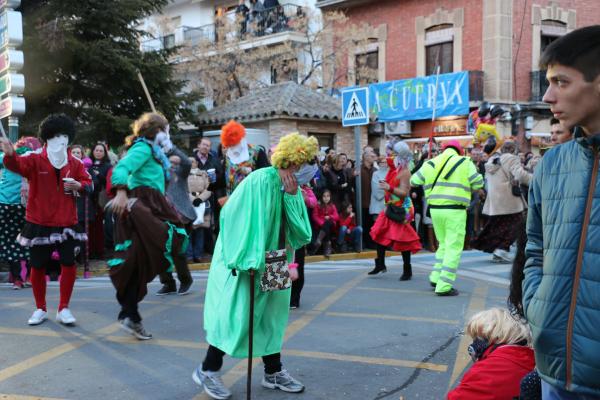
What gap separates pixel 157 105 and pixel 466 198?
10.0 meters

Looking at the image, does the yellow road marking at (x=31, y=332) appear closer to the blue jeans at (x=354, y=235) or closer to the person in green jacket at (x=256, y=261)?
the person in green jacket at (x=256, y=261)

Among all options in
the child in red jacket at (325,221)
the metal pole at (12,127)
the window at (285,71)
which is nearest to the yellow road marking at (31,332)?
the metal pole at (12,127)

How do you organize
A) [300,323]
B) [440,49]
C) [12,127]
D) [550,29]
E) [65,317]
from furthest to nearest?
1. [440,49]
2. [550,29]
3. [12,127]
4. [300,323]
5. [65,317]

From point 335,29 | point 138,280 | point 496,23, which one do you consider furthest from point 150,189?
point 335,29

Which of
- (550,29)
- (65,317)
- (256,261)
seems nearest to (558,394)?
(256,261)

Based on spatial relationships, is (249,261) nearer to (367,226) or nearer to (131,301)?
(131,301)

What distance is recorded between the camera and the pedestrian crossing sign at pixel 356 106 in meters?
11.2

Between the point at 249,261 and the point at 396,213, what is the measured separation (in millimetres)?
4780

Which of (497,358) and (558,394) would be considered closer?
(558,394)

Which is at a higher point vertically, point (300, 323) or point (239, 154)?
point (239, 154)

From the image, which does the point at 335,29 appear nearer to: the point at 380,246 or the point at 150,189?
the point at 380,246

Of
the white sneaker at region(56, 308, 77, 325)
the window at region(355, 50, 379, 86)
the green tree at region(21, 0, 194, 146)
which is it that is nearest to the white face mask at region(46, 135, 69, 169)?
the white sneaker at region(56, 308, 77, 325)

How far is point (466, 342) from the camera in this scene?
5.43 meters

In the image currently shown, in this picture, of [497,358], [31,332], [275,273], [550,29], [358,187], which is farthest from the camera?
[550,29]
